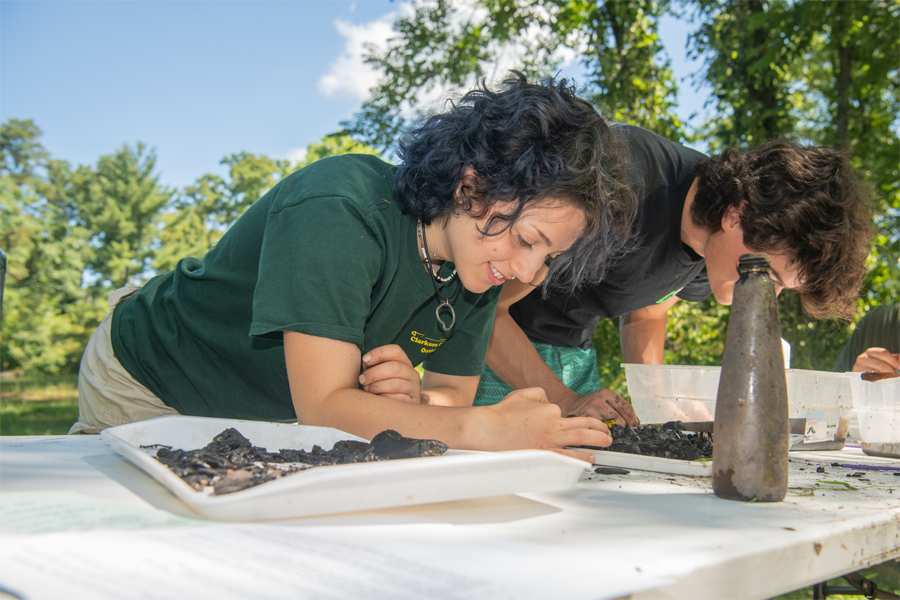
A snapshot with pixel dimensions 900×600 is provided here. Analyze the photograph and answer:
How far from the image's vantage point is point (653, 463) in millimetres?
1286

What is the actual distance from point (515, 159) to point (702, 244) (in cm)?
119

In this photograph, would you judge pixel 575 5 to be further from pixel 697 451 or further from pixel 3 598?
pixel 3 598

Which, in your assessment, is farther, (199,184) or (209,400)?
(199,184)

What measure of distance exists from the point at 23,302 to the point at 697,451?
1034 inches

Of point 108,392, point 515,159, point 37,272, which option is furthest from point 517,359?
point 37,272

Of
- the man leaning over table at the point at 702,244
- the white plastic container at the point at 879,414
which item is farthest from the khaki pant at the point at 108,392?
the white plastic container at the point at 879,414

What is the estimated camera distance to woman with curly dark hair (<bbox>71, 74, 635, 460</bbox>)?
1331mm

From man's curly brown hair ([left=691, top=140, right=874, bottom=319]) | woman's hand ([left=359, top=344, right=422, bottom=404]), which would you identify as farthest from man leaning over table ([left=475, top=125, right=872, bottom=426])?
woman's hand ([left=359, top=344, right=422, bottom=404])

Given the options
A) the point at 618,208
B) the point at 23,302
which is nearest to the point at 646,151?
the point at 618,208

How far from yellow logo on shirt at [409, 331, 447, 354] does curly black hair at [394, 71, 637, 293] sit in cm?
38

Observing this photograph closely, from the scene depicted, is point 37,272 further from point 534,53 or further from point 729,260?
point 729,260

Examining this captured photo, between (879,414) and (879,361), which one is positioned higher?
(879,361)

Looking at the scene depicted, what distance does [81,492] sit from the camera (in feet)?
2.67

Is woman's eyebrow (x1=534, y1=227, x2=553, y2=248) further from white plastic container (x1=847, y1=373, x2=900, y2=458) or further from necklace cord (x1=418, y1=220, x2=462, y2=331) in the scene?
white plastic container (x1=847, y1=373, x2=900, y2=458)
